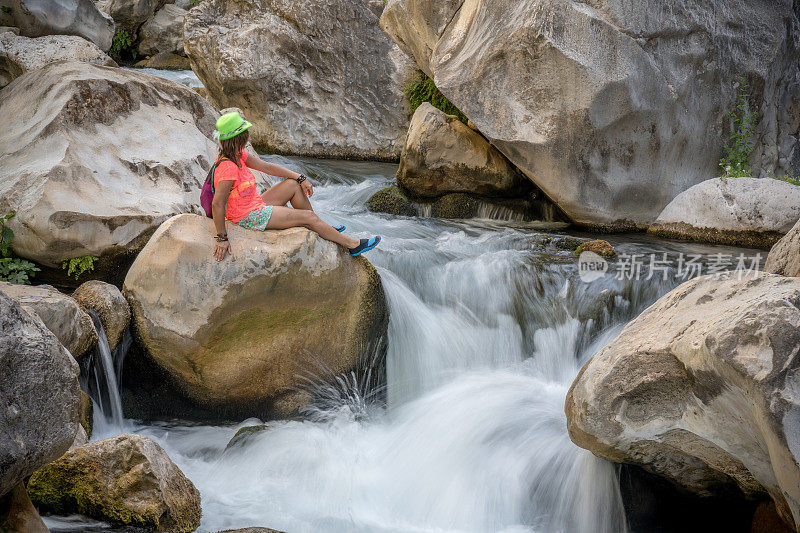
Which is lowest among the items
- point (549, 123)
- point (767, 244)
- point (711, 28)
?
point (767, 244)

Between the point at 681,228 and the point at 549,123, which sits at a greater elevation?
the point at 549,123

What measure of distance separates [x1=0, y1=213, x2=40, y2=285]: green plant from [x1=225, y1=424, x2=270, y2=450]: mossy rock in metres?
1.90

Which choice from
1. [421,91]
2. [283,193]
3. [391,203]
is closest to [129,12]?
[421,91]

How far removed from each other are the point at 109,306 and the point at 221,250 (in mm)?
814

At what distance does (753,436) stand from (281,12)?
10514mm

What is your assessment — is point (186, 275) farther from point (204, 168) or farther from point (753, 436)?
point (753, 436)

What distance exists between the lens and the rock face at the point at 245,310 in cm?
440

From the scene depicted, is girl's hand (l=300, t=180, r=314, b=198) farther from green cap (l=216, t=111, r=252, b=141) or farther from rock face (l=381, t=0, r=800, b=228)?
rock face (l=381, t=0, r=800, b=228)

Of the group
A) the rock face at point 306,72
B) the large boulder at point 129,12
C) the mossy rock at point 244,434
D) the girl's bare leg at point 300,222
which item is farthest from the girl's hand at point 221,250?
the large boulder at point 129,12

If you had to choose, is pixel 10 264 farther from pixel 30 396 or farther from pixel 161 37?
pixel 161 37

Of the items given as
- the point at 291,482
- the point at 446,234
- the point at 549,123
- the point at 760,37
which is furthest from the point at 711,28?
the point at 291,482

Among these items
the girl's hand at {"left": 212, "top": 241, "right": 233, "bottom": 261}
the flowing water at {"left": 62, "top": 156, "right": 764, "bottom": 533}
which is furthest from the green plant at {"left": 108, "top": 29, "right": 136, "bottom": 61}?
the girl's hand at {"left": 212, "top": 241, "right": 233, "bottom": 261}

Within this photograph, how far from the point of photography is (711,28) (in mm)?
7672

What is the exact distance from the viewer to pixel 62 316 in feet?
13.3
